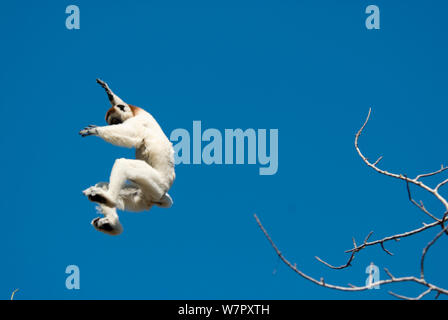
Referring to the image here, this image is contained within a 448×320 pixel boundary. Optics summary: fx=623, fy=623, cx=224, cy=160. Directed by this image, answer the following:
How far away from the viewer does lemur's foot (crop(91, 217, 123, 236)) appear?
6602 millimetres

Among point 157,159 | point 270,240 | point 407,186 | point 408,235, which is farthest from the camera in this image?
point 157,159

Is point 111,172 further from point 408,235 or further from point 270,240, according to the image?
Result: point 408,235

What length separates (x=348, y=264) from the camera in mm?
6832

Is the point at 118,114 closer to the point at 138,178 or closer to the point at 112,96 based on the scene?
the point at 112,96

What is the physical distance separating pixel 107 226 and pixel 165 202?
0.99 metres

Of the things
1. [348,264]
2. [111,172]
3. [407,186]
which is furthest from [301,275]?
[111,172]

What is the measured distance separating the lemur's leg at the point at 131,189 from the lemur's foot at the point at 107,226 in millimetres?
212

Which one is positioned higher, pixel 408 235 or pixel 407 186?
pixel 407 186

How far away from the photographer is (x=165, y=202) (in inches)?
292

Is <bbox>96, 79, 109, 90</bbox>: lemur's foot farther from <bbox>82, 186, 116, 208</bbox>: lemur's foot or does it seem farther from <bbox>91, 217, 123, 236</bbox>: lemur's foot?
<bbox>91, 217, 123, 236</bbox>: lemur's foot

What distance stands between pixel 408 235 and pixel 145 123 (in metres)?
3.18

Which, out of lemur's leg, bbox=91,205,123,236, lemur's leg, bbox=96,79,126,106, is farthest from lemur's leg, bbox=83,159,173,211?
lemur's leg, bbox=96,79,126,106

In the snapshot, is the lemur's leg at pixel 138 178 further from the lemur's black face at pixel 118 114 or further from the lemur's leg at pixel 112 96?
the lemur's leg at pixel 112 96

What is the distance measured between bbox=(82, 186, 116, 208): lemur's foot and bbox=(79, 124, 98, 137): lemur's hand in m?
0.58
